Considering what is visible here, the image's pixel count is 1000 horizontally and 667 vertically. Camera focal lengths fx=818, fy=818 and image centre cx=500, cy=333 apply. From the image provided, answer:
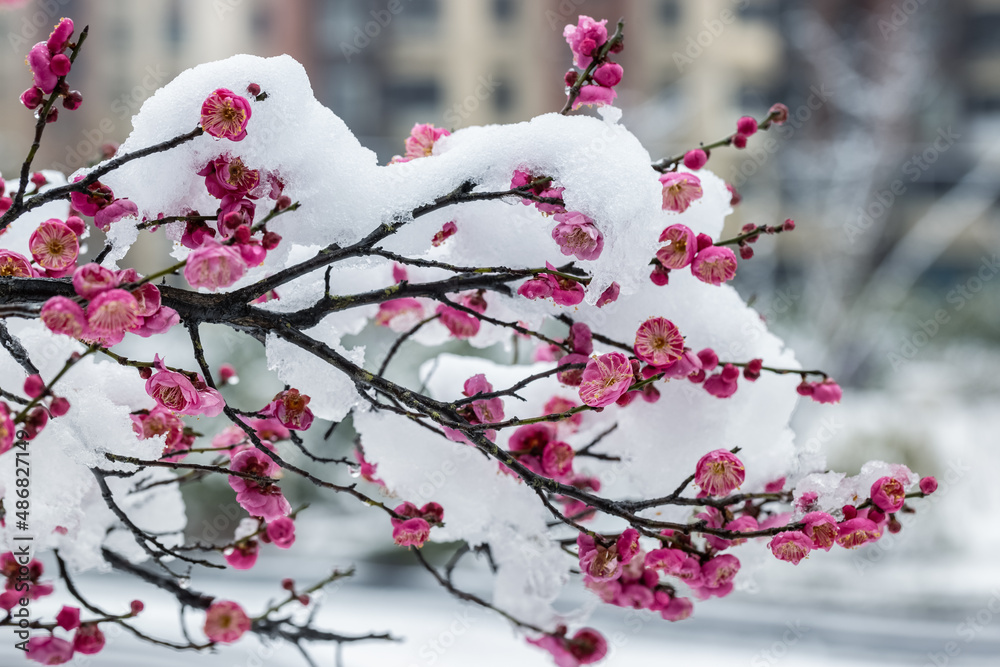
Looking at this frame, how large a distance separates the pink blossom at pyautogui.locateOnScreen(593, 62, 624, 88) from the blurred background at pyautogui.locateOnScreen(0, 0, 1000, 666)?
33 cm

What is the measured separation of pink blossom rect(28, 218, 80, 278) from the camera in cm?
58

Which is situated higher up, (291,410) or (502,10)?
(502,10)

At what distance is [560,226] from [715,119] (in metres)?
10.5

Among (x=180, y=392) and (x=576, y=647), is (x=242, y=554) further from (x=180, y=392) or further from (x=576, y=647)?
(x=576, y=647)

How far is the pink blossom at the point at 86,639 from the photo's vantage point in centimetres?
76

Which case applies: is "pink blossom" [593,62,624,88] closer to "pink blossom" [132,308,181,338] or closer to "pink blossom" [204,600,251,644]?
"pink blossom" [132,308,181,338]

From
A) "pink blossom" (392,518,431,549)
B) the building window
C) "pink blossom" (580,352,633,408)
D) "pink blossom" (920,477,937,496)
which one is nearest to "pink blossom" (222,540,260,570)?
"pink blossom" (392,518,431,549)

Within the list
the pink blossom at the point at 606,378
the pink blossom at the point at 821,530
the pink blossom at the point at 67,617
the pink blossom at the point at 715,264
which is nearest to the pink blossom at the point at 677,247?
the pink blossom at the point at 715,264

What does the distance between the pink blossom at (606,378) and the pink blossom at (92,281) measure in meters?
0.33

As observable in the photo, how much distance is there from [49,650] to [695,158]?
0.74 meters

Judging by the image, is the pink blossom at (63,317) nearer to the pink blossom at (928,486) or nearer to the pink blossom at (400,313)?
the pink blossom at (400,313)

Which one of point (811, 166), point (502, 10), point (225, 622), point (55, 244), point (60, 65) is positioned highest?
point (502, 10)

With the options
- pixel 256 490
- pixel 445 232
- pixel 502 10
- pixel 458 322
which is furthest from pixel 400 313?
pixel 502 10

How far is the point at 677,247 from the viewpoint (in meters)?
0.67
